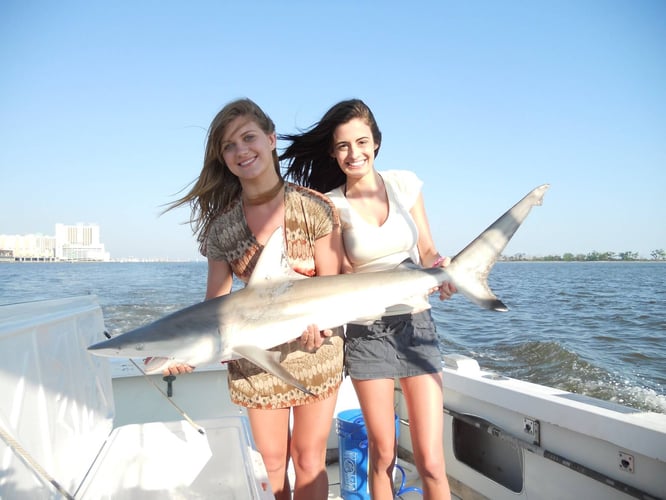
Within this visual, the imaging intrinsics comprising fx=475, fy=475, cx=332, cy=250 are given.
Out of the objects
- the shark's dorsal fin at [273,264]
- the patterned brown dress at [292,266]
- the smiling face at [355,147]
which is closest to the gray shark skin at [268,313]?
the shark's dorsal fin at [273,264]

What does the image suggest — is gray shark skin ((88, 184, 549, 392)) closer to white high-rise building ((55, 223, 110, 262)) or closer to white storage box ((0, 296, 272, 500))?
white storage box ((0, 296, 272, 500))

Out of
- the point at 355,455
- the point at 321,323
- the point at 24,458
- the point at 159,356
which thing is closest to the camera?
the point at 24,458

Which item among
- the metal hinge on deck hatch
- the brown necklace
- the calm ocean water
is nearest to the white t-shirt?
the brown necklace

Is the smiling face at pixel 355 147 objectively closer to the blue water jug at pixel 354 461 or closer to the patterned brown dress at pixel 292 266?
the patterned brown dress at pixel 292 266

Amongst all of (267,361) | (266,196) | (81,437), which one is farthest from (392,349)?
(81,437)

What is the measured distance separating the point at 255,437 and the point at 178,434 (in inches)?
23.2

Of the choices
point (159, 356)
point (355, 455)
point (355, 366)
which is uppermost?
point (159, 356)

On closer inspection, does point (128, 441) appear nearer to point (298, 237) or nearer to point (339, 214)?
point (298, 237)

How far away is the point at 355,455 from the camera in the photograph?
351cm

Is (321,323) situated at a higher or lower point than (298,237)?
lower

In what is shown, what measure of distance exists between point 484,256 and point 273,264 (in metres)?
1.24

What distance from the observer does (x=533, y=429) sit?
9.89ft

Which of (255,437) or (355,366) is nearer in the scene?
(255,437)

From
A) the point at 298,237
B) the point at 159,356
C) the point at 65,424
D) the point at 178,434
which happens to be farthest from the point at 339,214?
the point at 65,424
